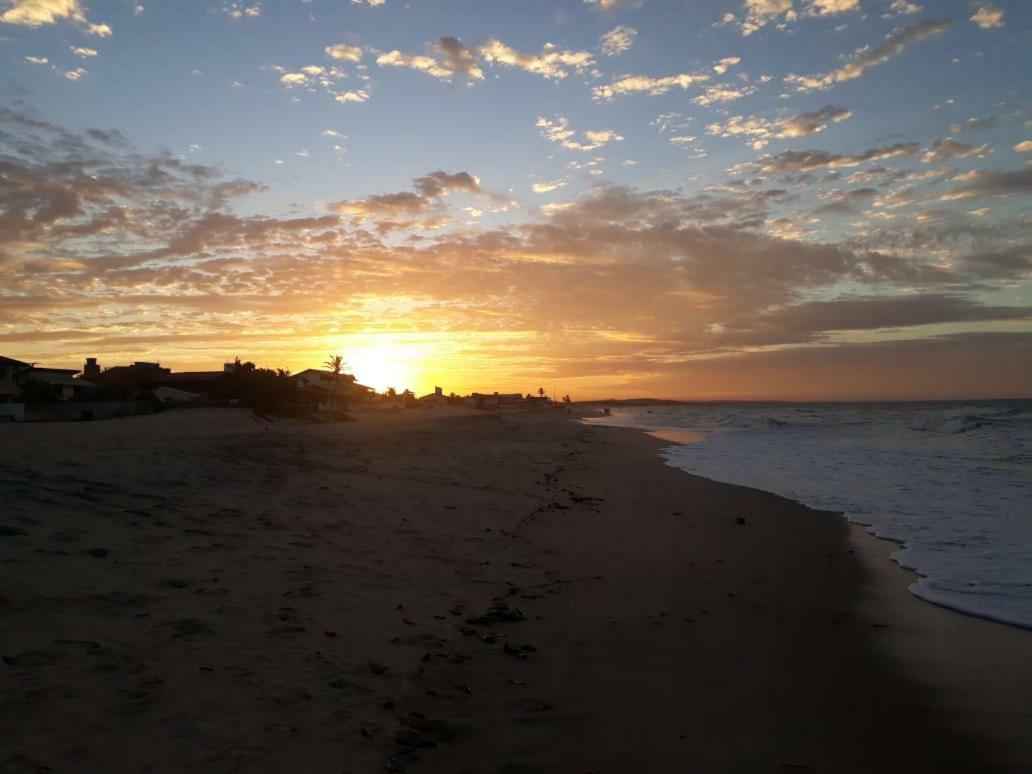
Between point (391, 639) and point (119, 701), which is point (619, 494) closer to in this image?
point (391, 639)

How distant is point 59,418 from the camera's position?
3722cm

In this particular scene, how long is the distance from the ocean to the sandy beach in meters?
0.66

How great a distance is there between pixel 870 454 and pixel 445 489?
21.4m

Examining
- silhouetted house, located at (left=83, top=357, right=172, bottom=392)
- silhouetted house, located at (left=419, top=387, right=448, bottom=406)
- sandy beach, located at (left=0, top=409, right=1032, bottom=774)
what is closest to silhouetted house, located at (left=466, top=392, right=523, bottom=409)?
silhouetted house, located at (left=419, top=387, right=448, bottom=406)

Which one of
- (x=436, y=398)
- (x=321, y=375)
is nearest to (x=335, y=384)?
(x=321, y=375)

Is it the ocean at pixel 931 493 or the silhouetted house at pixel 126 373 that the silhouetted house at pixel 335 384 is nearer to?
the silhouetted house at pixel 126 373

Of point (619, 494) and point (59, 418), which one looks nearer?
point (619, 494)

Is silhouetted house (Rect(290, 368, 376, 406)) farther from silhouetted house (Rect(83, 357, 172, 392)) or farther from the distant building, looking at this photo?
the distant building

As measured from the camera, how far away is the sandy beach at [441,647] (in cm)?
410

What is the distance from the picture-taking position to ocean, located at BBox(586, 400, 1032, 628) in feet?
28.6

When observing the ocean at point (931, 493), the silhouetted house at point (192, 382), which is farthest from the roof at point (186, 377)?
the ocean at point (931, 493)

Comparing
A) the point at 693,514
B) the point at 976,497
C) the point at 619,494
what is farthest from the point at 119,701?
the point at 976,497

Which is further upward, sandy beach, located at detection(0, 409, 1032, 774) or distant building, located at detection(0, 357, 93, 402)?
distant building, located at detection(0, 357, 93, 402)

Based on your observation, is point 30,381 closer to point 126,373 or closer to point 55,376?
point 55,376
